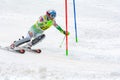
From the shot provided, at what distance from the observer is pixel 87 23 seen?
856 inches

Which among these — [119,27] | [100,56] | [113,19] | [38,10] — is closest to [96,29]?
[119,27]

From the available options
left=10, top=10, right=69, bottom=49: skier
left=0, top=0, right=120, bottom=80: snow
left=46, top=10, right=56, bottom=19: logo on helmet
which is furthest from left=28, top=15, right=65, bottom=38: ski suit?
left=0, top=0, right=120, bottom=80: snow

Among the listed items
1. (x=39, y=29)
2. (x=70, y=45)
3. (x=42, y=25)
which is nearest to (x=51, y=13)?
(x=42, y=25)

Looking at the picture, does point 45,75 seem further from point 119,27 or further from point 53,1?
point 53,1

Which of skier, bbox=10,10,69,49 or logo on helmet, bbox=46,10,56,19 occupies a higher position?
logo on helmet, bbox=46,10,56,19

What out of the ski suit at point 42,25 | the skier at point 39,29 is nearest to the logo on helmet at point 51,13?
the skier at point 39,29

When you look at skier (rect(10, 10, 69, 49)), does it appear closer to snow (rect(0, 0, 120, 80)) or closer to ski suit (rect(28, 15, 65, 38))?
ski suit (rect(28, 15, 65, 38))

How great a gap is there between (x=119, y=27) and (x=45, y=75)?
35.5 feet

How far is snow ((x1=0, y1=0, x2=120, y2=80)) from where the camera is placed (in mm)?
10117

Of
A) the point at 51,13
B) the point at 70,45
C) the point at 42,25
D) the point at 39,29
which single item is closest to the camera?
the point at 51,13

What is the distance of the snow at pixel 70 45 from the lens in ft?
33.2

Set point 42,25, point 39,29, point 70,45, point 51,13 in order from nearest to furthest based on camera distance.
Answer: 1. point 51,13
2. point 42,25
3. point 39,29
4. point 70,45

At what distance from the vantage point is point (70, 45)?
51.4 feet

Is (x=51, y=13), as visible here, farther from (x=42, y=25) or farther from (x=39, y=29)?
(x=39, y=29)
